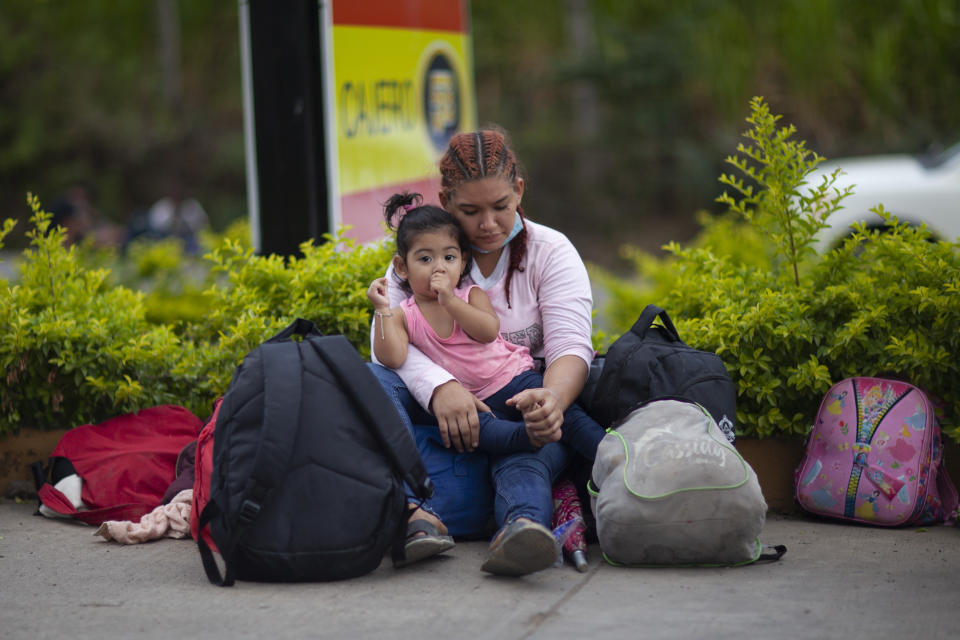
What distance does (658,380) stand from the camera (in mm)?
3506

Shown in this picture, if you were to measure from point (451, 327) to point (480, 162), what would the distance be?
56cm

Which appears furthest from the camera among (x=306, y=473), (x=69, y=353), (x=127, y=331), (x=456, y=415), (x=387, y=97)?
(x=387, y=97)

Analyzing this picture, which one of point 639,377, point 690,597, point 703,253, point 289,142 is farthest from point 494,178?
point 289,142

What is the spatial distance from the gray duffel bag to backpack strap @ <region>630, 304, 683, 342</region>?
52 cm

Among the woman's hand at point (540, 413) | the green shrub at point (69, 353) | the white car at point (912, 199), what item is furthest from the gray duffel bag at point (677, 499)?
the white car at point (912, 199)

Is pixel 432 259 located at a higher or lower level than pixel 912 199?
lower

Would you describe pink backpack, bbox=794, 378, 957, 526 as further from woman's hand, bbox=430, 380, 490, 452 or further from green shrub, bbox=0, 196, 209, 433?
green shrub, bbox=0, 196, 209, 433

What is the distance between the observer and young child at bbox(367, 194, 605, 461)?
3.49 m

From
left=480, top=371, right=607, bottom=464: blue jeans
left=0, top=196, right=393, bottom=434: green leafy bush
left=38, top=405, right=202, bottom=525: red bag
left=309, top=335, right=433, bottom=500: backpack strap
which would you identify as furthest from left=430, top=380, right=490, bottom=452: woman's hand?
left=38, top=405, right=202, bottom=525: red bag

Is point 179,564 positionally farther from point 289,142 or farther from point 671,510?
point 289,142

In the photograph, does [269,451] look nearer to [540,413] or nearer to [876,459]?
[540,413]

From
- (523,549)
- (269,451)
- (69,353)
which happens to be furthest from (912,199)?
(269,451)

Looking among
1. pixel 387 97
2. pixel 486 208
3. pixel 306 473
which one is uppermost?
pixel 387 97

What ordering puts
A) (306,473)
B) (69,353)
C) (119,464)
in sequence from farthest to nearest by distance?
1. (69,353)
2. (119,464)
3. (306,473)
